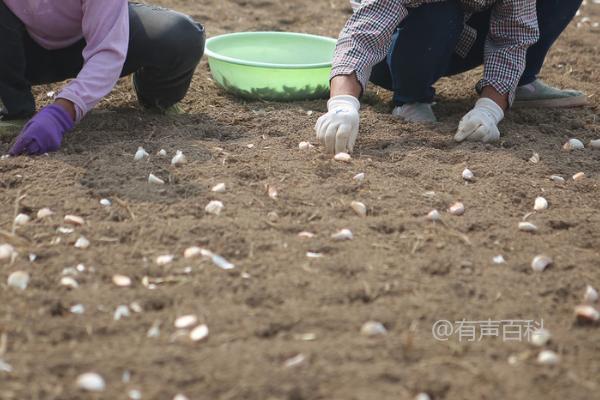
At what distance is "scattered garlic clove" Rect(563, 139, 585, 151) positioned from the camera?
2.54m

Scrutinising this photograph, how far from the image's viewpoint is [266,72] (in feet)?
9.21

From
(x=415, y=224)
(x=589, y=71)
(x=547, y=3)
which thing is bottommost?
(x=589, y=71)

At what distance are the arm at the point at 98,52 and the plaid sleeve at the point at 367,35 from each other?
2.24 feet

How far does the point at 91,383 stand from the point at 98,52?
122 cm

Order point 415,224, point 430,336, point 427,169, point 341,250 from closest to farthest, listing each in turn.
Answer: point 430,336 → point 341,250 → point 415,224 → point 427,169

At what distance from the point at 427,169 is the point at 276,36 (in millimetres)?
1350

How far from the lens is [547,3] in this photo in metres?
2.75

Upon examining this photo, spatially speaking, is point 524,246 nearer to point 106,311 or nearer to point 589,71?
point 106,311

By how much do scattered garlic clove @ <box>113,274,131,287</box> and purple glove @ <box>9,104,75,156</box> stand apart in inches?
28.0

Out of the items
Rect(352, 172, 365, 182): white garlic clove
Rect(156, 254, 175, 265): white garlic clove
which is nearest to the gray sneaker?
Rect(352, 172, 365, 182): white garlic clove

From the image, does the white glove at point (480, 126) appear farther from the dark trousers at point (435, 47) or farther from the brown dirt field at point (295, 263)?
the dark trousers at point (435, 47)

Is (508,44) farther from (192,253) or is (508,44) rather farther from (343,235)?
(192,253)

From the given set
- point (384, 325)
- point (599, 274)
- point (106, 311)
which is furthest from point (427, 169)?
point (106, 311)

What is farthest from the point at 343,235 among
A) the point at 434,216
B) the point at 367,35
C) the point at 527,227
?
the point at 367,35
